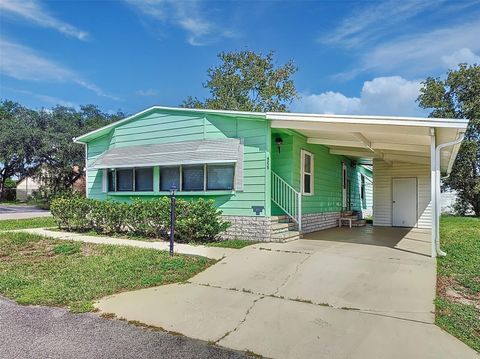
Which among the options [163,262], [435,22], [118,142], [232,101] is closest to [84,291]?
[163,262]

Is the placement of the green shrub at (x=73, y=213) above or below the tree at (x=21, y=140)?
below

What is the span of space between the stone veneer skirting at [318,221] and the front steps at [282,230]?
0.77 metres

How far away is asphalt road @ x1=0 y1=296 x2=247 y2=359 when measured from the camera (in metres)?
3.36

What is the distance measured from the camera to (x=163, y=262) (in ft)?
21.8

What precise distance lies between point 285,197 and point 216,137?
8.64 ft

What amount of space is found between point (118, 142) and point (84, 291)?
778cm

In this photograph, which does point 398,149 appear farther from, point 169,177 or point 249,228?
point 169,177

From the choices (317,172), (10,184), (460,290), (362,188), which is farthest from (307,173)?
(10,184)

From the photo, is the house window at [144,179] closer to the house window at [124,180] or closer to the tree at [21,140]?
the house window at [124,180]

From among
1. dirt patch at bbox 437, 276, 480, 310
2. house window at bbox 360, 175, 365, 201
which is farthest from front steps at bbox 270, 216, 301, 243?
house window at bbox 360, 175, 365, 201

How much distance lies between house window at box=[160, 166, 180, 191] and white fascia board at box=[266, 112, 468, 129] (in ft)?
11.2

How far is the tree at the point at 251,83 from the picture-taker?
3136cm

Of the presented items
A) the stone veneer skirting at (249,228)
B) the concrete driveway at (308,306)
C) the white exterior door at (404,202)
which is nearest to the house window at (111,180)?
the stone veneer skirting at (249,228)

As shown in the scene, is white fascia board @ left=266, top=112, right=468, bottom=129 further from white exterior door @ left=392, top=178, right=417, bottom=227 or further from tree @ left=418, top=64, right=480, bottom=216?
tree @ left=418, top=64, right=480, bottom=216
